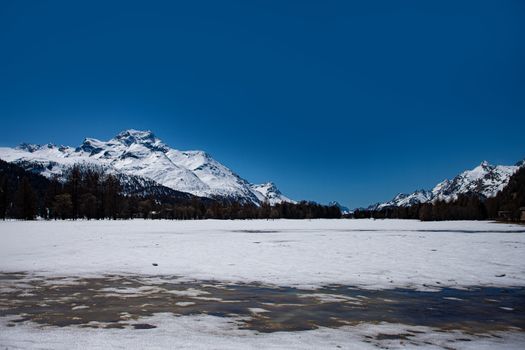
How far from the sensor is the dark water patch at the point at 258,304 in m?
9.62

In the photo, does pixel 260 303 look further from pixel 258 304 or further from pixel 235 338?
pixel 235 338

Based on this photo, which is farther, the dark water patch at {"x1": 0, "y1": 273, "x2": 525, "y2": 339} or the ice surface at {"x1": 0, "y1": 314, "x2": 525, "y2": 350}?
the dark water patch at {"x1": 0, "y1": 273, "x2": 525, "y2": 339}

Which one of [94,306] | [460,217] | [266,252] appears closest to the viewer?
[94,306]

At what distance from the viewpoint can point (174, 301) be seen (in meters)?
12.0

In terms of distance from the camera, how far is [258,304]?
38.3 feet

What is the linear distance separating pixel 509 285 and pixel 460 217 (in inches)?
6979

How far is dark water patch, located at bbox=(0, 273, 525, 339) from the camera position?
962cm

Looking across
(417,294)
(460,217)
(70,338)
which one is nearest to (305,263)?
(417,294)

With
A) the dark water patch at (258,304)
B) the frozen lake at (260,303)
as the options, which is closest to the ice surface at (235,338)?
the frozen lake at (260,303)

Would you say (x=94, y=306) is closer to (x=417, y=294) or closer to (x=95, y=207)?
(x=417, y=294)

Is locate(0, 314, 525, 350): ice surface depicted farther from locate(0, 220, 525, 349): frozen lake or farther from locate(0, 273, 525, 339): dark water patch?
locate(0, 273, 525, 339): dark water patch

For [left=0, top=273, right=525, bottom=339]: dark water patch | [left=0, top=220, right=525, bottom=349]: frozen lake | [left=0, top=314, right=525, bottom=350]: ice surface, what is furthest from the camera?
[left=0, top=273, right=525, bottom=339]: dark water patch

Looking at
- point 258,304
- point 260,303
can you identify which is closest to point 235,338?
point 258,304

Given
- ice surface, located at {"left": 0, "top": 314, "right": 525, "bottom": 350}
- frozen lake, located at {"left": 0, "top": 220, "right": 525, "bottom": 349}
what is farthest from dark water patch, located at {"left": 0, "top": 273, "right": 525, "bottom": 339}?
ice surface, located at {"left": 0, "top": 314, "right": 525, "bottom": 350}
